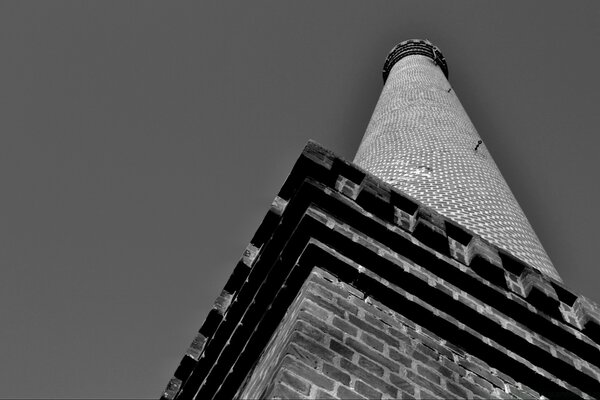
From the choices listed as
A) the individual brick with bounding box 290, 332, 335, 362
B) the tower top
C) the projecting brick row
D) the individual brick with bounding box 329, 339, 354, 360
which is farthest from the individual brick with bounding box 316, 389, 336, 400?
the tower top

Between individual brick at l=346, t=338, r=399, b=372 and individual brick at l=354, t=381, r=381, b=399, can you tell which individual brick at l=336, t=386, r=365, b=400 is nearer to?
individual brick at l=354, t=381, r=381, b=399

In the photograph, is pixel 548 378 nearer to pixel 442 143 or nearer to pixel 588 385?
pixel 588 385

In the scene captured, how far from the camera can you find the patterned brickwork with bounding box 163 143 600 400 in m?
4.39

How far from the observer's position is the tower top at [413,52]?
59.9 ft

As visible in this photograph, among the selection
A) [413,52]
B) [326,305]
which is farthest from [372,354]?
[413,52]

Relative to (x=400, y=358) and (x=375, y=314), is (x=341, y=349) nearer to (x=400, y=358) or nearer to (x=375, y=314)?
(x=400, y=358)

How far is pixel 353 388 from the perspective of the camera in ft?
13.5

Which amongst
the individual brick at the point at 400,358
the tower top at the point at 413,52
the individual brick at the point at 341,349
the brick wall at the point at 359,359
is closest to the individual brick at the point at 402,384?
the brick wall at the point at 359,359

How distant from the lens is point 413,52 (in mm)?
18375

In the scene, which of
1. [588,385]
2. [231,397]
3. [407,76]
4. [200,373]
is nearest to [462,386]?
[588,385]

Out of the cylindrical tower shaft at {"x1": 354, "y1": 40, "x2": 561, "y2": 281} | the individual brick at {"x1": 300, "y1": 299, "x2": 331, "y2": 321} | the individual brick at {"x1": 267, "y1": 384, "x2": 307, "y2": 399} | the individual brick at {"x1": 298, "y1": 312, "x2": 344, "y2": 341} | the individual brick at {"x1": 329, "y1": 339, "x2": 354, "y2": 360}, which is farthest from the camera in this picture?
the cylindrical tower shaft at {"x1": 354, "y1": 40, "x2": 561, "y2": 281}

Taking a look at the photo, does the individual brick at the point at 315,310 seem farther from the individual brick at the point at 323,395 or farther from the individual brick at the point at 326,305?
the individual brick at the point at 323,395

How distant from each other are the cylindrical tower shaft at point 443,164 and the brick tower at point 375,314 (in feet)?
6.02

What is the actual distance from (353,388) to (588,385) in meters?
1.74
